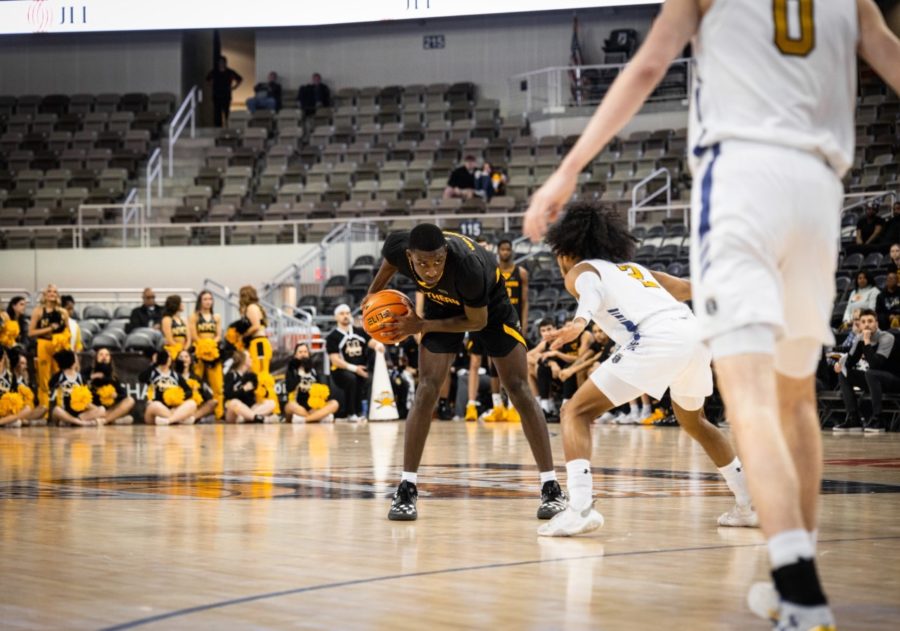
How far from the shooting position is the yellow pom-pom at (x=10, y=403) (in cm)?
1594

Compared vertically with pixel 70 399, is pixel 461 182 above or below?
above

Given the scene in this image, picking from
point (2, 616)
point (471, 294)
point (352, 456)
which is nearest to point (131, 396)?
point (352, 456)

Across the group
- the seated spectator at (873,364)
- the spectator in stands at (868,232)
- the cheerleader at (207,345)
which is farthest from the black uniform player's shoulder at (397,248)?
the spectator in stands at (868,232)

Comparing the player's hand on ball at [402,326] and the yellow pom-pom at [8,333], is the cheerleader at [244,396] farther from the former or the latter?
the player's hand on ball at [402,326]

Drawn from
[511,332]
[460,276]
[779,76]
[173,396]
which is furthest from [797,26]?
[173,396]

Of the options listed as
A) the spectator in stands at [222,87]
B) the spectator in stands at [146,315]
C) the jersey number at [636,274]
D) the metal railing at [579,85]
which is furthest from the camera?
the spectator in stands at [222,87]

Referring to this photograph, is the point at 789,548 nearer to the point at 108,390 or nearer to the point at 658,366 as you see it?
the point at 658,366

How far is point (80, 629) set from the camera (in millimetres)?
3281

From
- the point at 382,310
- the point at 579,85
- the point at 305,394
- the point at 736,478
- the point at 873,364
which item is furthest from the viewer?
the point at 579,85

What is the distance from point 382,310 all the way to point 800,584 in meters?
3.75

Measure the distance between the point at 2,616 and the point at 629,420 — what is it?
13323 mm

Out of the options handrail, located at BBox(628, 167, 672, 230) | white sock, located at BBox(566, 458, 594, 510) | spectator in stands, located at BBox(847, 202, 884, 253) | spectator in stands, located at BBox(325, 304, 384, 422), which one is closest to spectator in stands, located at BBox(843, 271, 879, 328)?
spectator in stands, located at BBox(847, 202, 884, 253)

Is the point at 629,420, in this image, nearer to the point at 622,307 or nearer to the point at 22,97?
the point at 622,307

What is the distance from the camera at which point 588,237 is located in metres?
5.75
